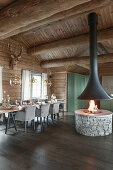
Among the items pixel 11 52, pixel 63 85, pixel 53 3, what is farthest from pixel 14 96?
pixel 53 3

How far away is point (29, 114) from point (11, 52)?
3743mm

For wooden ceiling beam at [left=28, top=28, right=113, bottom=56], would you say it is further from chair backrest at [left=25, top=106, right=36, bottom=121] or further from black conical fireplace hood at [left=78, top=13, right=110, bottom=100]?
chair backrest at [left=25, top=106, right=36, bottom=121]

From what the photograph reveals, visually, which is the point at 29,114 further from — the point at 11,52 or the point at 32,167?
the point at 11,52

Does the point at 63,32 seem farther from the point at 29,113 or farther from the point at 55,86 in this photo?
the point at 55,86

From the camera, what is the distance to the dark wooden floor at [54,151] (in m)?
2.61

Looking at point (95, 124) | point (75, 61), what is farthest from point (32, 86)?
point (95, 124)

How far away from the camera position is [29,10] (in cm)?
241

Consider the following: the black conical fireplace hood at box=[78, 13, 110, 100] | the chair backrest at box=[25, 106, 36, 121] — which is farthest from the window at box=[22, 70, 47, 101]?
the black conical fireplace hood at box=[78, 13, 110, 100]

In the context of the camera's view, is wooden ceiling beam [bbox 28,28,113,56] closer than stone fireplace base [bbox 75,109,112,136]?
No

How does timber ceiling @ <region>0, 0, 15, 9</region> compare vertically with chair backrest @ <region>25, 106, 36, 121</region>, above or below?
above

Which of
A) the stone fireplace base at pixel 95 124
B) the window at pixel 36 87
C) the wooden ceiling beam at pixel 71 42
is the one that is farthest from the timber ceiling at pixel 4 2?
the window at pixel 36 87

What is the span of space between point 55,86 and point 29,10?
285 inches

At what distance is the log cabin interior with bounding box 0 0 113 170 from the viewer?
265 centimetres

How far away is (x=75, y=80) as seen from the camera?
30.4 feet
